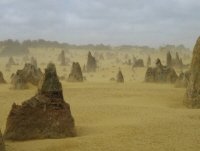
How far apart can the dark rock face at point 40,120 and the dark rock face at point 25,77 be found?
1227 cm

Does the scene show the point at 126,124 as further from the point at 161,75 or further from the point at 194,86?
the point at 161,75

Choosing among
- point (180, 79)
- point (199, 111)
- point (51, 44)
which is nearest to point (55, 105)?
point (199, 111)

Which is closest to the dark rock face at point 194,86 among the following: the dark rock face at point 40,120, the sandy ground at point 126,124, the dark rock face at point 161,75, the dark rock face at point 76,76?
the sandy ground at point 126,124

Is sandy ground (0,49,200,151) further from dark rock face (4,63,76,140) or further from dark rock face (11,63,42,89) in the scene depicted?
dark rock face (11,63,42,89)

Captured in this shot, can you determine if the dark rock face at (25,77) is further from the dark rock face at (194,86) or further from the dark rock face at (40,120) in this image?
the dark rock face at (40,120)

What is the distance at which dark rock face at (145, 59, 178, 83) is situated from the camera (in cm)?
2834

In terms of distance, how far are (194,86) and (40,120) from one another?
6.54 m

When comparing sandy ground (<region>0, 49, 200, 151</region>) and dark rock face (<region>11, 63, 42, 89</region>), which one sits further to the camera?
dark rock face (<region>11, 63, 42, 89</region>)

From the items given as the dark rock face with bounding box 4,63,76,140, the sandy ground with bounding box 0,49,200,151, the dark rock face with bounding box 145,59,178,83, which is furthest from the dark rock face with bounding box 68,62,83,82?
the dark rock face with bounding box 4,63,76,140

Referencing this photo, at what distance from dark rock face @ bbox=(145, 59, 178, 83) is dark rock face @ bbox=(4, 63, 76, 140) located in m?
17.2

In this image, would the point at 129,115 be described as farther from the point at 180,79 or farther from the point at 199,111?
the point at 180,79

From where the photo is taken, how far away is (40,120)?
11.5m

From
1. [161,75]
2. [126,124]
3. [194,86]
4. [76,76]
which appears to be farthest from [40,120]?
[76,76]

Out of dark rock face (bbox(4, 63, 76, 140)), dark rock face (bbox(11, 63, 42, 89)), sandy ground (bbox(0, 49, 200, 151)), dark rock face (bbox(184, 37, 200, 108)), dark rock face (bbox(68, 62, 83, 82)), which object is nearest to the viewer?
sandy ground (bbox(0, 49, 200, 151))
